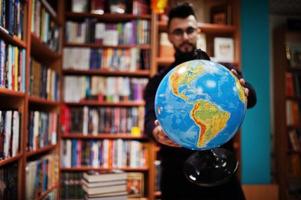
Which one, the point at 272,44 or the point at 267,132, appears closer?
A: the point at 267,132

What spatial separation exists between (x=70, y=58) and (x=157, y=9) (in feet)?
2.92

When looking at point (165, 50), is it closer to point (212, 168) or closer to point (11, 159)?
point (11, 159)

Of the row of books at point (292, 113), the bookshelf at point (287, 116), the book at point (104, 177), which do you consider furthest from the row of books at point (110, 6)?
the row of books at point (292, 113)

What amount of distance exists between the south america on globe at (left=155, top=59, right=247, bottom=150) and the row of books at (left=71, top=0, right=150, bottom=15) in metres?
2.06

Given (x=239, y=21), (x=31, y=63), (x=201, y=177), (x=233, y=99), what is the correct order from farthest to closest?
(x=239, y=21) < (x=31, y=63) < (x=201, y=177) < (x=233, y=99)

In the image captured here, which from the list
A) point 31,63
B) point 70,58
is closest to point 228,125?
point 31,63

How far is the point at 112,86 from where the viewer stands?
2.73 meters

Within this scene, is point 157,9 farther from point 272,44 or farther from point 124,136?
point 272,44

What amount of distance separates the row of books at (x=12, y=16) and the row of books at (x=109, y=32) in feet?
3.26

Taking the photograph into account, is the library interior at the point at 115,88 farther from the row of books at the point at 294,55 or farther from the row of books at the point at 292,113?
the row of books at the point at 294,55

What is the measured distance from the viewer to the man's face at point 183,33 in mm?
1437

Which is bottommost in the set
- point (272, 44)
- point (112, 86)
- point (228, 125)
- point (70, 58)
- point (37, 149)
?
point (37, 149)

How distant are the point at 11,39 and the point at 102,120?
1290 mm

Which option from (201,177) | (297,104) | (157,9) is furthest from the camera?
(297,104)
